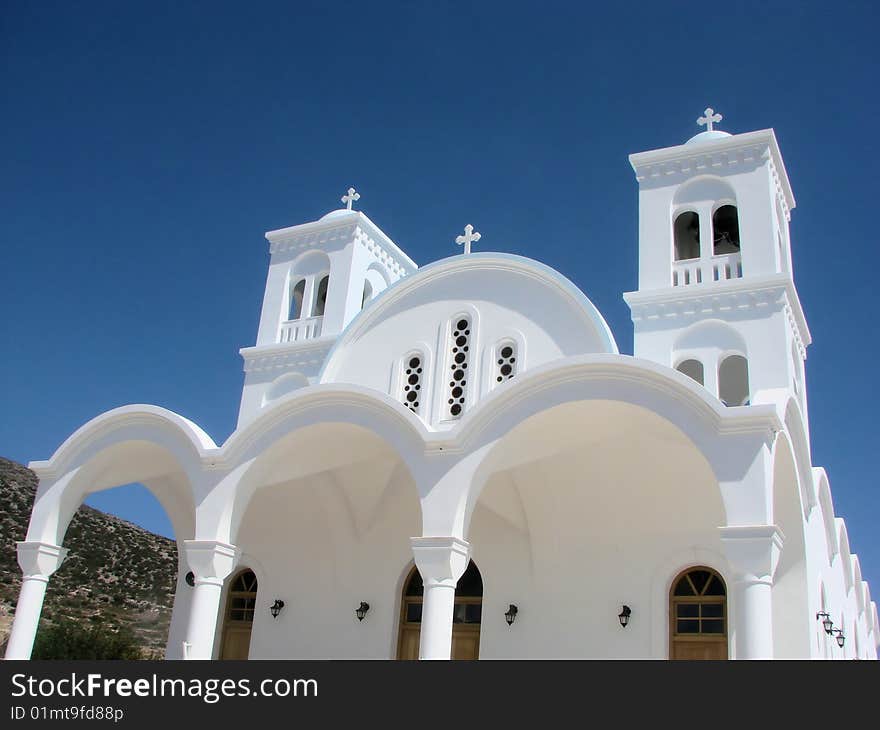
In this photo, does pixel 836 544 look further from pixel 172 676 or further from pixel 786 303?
pixel 172 676

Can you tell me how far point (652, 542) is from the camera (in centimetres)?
1372

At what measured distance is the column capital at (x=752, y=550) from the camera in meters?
9.21

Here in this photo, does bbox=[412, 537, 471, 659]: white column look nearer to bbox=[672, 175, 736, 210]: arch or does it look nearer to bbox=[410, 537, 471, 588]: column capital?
bbox=[410, 537, 471, 588]: column capital

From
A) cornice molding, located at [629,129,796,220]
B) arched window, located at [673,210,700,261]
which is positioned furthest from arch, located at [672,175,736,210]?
arched window, located at [673,210,700,261]

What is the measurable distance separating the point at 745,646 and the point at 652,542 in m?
4.82

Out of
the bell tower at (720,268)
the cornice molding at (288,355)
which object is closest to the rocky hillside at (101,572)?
the cornice molding at (288,355)

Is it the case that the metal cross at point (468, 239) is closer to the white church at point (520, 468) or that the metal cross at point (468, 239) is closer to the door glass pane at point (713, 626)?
the white church at point (520, 468)

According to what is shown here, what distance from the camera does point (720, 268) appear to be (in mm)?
14844

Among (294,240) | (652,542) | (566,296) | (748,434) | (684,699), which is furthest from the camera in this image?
(294,240)

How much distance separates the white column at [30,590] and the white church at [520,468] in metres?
0.04

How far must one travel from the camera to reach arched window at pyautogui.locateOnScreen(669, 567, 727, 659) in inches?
517

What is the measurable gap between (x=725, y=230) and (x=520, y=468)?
5.77 meters

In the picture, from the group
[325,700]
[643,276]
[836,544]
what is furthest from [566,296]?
[325,700]

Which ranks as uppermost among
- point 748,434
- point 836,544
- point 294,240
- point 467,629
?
point 294,240
